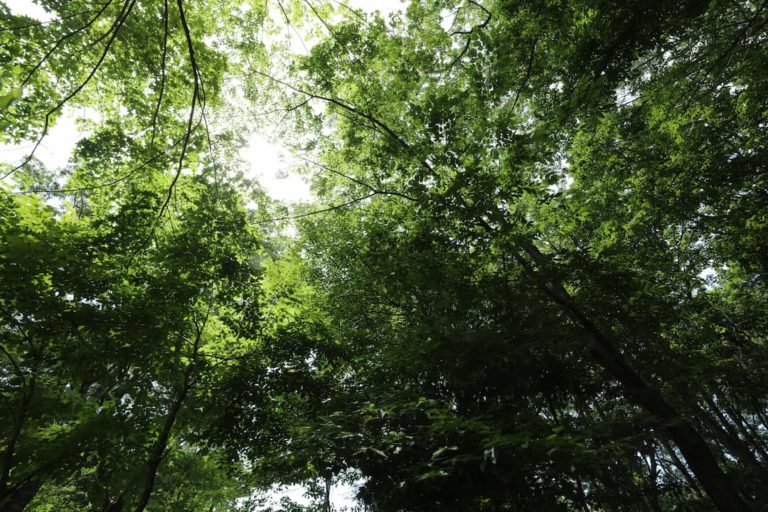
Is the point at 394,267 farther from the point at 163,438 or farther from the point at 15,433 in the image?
the point at 15,433

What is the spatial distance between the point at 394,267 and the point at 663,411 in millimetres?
4479

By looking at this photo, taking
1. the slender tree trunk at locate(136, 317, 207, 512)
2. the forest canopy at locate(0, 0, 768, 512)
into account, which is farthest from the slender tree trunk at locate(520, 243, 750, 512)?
the slender tree trunk at locate(136, 317, 207, 512)

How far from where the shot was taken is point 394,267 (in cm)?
620

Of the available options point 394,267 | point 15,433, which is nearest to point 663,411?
point 394,267

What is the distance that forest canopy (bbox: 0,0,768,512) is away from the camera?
427 cm

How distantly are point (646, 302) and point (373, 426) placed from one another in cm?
474

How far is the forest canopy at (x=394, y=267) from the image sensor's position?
4270mm

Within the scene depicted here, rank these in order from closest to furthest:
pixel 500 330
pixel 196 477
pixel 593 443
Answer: pixel 593 443, pixel 500 330, pixel 196 477

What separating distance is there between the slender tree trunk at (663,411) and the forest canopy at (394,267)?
0.13 feet

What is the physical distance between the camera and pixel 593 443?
4172 mm

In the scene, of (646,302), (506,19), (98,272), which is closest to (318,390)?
(98,272)

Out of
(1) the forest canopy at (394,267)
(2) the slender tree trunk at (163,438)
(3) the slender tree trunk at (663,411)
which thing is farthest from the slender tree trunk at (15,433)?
(3) the slender tree trunk at (663,411)

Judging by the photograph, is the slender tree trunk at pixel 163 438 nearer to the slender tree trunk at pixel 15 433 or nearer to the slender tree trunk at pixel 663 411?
the slender tree trunk at pixel 15 433

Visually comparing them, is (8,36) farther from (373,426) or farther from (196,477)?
(196,477)
